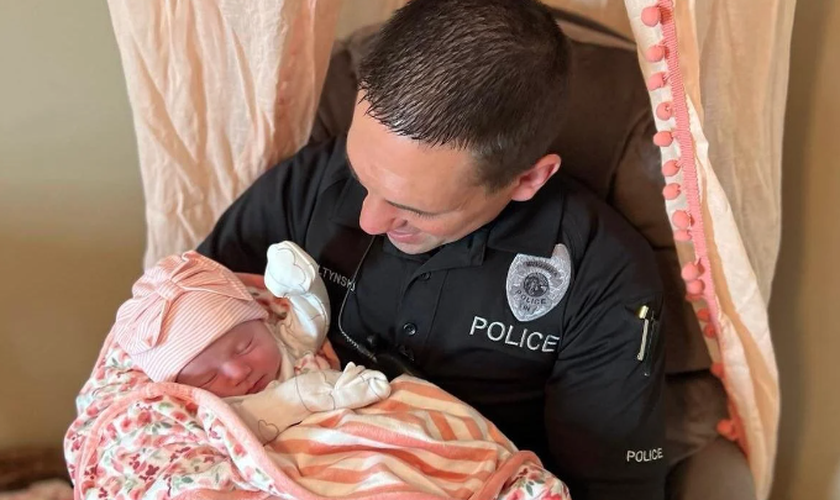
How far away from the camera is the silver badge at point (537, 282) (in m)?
Answer: 1.12

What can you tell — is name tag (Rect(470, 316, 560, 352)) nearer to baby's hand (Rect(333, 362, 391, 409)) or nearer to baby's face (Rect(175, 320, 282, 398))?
baby's hand (Rect(333, 362, 391, 409))

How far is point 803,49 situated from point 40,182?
1.16 metres

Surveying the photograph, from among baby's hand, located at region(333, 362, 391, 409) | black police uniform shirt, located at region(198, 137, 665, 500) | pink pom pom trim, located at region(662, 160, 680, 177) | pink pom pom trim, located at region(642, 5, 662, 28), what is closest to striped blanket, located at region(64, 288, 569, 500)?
baby's hand, located at region(333, 362, 391, 409)

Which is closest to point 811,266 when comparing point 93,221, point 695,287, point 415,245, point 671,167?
point 695,287

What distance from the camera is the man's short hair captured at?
0.92 m

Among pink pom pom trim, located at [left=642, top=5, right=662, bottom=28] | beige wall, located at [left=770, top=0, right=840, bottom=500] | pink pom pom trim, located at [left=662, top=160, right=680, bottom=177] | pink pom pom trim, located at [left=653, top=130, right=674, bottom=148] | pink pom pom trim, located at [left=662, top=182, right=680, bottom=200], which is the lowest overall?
beige wall, located at [left=770, top=0, right=840, bottom=500]

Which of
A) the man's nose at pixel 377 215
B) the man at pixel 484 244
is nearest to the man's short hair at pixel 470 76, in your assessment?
the man at pixel 484 244

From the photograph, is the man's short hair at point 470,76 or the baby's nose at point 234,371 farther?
the baby's nose at point 234,371

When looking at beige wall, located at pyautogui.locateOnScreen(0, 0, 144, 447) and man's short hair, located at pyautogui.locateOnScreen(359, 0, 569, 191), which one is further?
beige wall, located at pyautogui.locateOnScreen(0, 0, 144, 447)

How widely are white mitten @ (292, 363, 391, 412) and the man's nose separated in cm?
18

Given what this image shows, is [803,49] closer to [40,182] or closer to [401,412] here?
[401,412]

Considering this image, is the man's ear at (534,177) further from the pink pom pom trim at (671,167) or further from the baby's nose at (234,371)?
the baby's nose at (234,371)

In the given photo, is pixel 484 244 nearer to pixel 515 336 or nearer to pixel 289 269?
pixel 515 336

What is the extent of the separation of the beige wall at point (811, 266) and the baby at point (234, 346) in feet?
2.34
